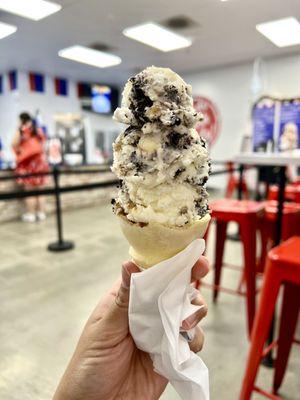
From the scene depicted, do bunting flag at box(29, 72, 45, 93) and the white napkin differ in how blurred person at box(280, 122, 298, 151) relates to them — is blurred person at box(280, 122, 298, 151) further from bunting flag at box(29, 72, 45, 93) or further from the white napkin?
bunting flag at box(29, 72, 45, 93)

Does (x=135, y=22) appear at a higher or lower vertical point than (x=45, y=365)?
higher

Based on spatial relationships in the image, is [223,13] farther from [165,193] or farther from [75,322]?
[165,193]

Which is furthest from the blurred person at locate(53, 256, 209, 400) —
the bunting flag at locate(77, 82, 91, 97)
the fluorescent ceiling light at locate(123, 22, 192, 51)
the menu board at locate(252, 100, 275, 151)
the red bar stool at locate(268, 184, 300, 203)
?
the bunting flag at locate(77, 82, 91, 97)

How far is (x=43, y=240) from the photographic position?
4.45 m

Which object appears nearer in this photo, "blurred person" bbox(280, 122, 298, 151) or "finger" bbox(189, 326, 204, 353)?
"finger" bbox(189, 326, 204, 353)

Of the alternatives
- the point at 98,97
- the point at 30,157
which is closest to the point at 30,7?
the point at 30,157

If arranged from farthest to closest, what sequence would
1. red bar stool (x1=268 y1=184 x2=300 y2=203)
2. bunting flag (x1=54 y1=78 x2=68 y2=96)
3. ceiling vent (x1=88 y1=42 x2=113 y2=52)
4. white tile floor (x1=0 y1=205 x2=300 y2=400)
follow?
1. bunting flag (x1=54 y1=78 x2=68 y2=96)
2. ceiling vent (x1=88 y1=42 x2=113 y2=52)
3. red bar stool (x1=268 y1=184 x2=300 y2=203)
4. white tile floor (x1=0 y1=205 x2=300 y2=400)

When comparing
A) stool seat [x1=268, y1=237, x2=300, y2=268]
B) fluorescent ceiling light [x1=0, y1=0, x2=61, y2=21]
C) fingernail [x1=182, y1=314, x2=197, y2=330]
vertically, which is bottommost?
stool seat [x1=268, y1=237, x2=300, y2=268]

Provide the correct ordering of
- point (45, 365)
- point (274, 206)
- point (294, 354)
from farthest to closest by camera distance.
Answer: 1. point (274, 206)
2. point (294, 354)
3. point (45, 365)

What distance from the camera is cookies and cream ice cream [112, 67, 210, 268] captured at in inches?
29.2

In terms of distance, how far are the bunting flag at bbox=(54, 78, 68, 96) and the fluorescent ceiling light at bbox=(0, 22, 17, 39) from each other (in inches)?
185

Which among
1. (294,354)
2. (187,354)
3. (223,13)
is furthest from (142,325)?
(223,13)

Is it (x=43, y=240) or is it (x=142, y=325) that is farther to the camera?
(x=43, y=240)

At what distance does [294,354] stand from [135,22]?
525 cm
